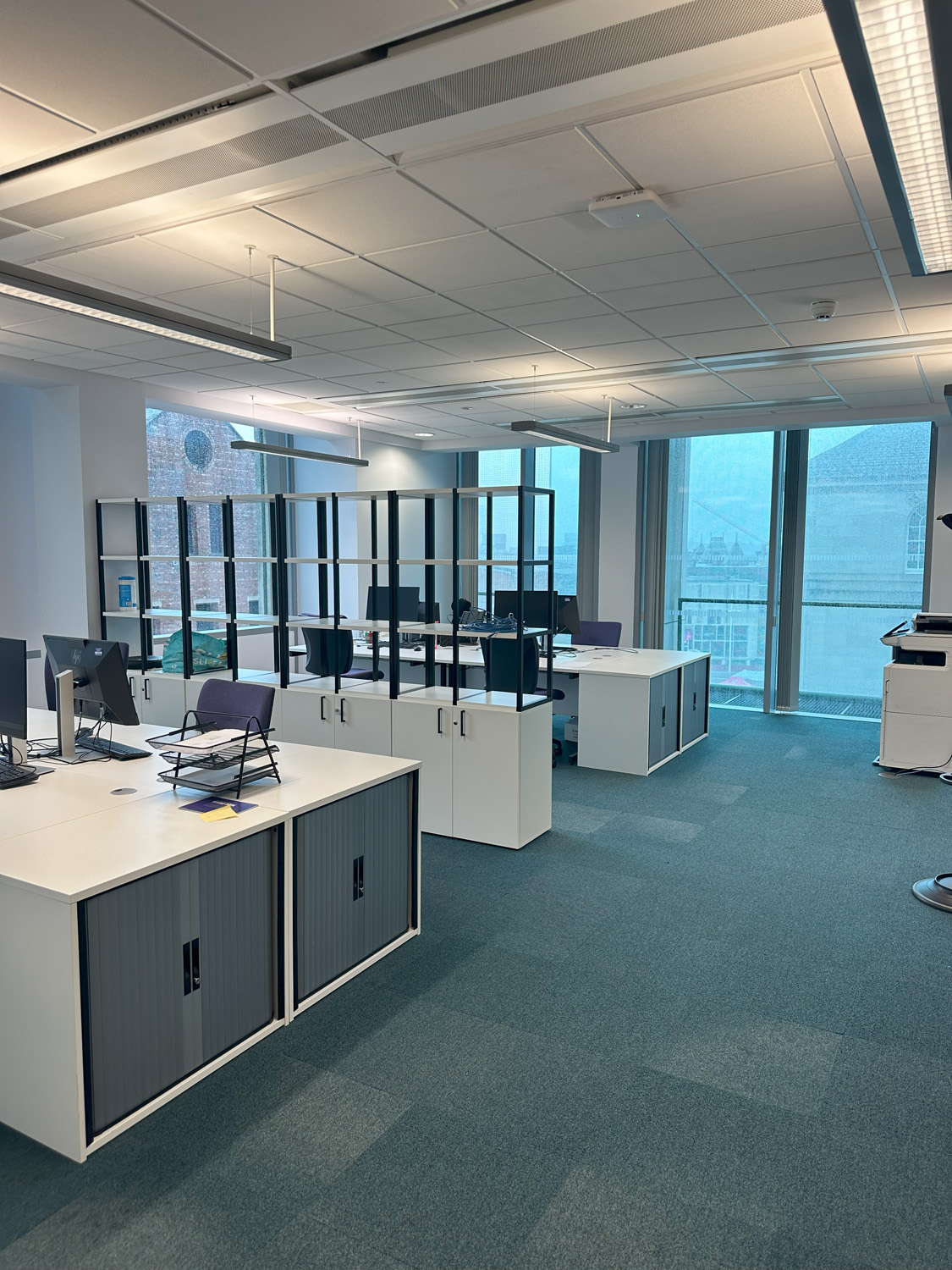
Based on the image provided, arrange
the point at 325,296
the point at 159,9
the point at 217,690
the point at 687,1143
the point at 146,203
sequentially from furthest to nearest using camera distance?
the point at 325,296, the point at 217,690, the point at 146,203, the point at 687,1143, the point at 159,9

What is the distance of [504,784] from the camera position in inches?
177

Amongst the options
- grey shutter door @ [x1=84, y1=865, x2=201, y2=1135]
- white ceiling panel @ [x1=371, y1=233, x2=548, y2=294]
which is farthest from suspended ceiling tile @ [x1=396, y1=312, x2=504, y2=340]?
grey shutter door @ [x1=84, y1=865, x2=201, y2=1135]

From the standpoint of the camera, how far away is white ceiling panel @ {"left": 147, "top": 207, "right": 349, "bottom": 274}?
3279mm

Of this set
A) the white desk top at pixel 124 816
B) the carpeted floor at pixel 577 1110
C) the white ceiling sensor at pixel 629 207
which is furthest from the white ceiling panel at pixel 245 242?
the carpeted floor at pixel 577 1110

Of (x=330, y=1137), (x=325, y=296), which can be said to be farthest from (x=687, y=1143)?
(x=325, y=296)

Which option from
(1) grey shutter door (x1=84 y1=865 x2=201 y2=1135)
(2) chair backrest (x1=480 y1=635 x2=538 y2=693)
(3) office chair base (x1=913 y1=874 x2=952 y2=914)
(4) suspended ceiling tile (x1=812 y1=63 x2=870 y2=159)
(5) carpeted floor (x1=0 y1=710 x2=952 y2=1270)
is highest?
(4) suspended ceiling tile (x1=812 y1=63 x2=870 y2=159)

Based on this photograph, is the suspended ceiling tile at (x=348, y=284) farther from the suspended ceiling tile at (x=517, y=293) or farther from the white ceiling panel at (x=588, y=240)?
the white ceiling panel at (x=588, y=240)

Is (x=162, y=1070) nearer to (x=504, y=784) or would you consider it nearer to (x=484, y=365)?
(x=504, y=784)

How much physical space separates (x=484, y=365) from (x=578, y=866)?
353 centimetres

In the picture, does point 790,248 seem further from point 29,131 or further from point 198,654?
point 198,654

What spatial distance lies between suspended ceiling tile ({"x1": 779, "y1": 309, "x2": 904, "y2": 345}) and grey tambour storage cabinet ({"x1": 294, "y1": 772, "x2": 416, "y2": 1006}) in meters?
3.45

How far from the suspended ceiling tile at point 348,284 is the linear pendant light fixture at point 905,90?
2.32 metres

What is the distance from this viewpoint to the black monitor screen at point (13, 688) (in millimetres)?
3129

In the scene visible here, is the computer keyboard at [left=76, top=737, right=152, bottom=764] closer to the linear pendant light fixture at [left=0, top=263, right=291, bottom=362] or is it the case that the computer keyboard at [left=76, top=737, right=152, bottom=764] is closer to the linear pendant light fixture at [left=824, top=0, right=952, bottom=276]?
the linear pendant light fixture at [left=0, top=263, right=291, bottom=362]
